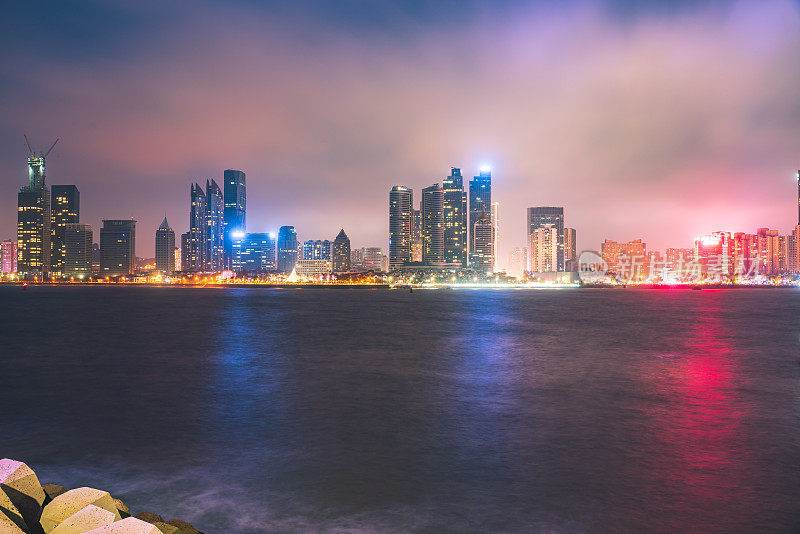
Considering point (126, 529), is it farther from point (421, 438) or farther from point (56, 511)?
point (421, 438)

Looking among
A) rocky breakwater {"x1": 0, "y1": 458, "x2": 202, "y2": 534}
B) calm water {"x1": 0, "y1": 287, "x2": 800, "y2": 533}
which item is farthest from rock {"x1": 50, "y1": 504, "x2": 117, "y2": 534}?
calm water {"x1": 0, "y1": 287, "x2": 800, "y2": 533}

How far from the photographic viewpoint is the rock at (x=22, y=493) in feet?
21.1

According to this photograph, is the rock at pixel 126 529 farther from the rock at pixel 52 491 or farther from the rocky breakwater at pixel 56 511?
the rock at pixel 52 491

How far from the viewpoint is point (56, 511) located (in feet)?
20.9

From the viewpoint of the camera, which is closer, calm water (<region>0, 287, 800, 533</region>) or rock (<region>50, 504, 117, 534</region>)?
rock (<region>50, 504, 117, 534</region>)

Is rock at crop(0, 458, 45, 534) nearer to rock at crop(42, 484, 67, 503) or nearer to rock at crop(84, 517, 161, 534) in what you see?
rock at crop(42, 484, 67, 503)

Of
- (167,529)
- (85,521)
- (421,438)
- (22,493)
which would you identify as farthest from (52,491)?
(421,438)

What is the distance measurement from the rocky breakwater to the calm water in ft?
7.07

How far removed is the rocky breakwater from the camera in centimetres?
574

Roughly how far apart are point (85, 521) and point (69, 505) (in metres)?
0.88

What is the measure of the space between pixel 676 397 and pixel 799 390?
19.5 ft

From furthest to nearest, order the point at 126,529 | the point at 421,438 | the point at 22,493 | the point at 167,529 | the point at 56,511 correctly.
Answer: the point at 421,438 → the point at 22,493 → the point at 56,511 → the point at 167,529 → the point at 126,529

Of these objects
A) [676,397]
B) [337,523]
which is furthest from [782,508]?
[676,397]

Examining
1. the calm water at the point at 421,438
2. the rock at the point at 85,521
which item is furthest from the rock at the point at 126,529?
the calm water at the point at 421,438
